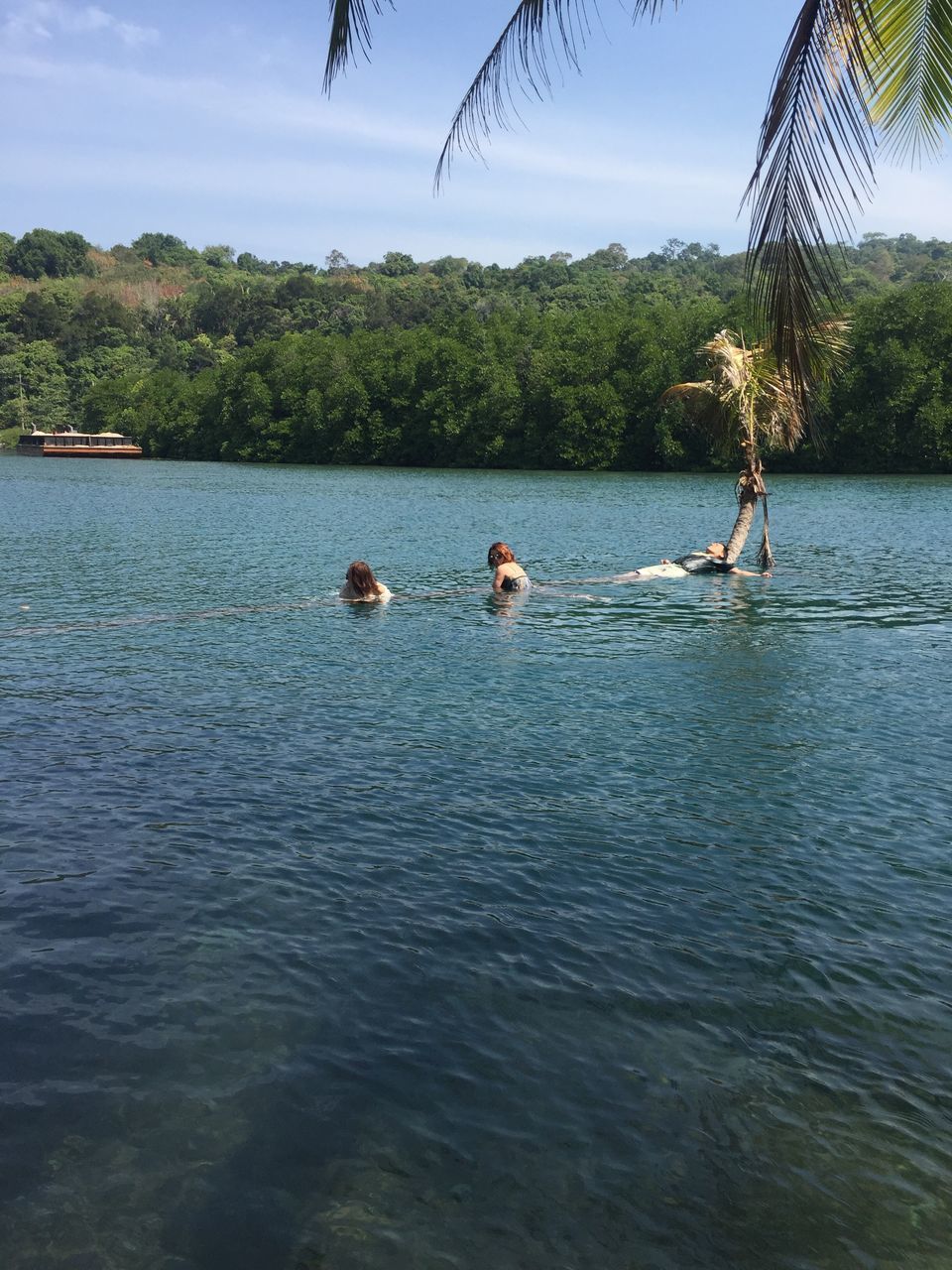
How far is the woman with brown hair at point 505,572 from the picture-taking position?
25.8 m

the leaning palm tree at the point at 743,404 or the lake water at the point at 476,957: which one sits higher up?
the leaning palm tree at the point at 743,404

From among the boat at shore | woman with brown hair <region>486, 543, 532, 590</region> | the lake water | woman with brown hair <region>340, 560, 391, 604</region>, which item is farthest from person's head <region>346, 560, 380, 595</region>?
the boat at shore

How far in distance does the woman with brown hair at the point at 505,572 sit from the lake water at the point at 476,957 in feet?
19.0

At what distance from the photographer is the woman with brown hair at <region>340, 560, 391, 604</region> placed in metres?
24.6

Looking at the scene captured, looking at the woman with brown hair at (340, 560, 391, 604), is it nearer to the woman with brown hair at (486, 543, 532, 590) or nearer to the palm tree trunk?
the woman with brown hair at (486, 543, 532, 590)

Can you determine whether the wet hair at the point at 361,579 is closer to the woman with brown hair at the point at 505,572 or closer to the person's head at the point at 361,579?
the person's head at the point at 361,579

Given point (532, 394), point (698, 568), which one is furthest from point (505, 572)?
point (532, 394)

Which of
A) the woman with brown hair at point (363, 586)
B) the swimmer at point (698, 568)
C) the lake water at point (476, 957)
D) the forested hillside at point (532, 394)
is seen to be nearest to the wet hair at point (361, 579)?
the woman with brown hair at point (363, 586)

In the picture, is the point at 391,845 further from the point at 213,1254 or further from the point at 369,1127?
the point at 213,1254

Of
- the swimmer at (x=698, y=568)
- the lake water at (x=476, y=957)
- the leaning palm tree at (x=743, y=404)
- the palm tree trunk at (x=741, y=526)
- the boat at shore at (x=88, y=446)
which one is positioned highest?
the leaning palm tree at (x=743, y=404)

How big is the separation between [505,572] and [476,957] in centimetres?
1799

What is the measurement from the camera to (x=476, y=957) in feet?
27.1

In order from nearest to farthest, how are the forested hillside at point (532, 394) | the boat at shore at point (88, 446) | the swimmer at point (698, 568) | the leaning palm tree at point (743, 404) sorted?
the leaning palm tree at point (743, 404) → the swimmer at point (698, 568) → the forested hillside at point (532, 394) → the boat at shore at point (88, 446)

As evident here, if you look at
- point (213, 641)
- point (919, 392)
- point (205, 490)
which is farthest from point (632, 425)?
point (213, 641)
